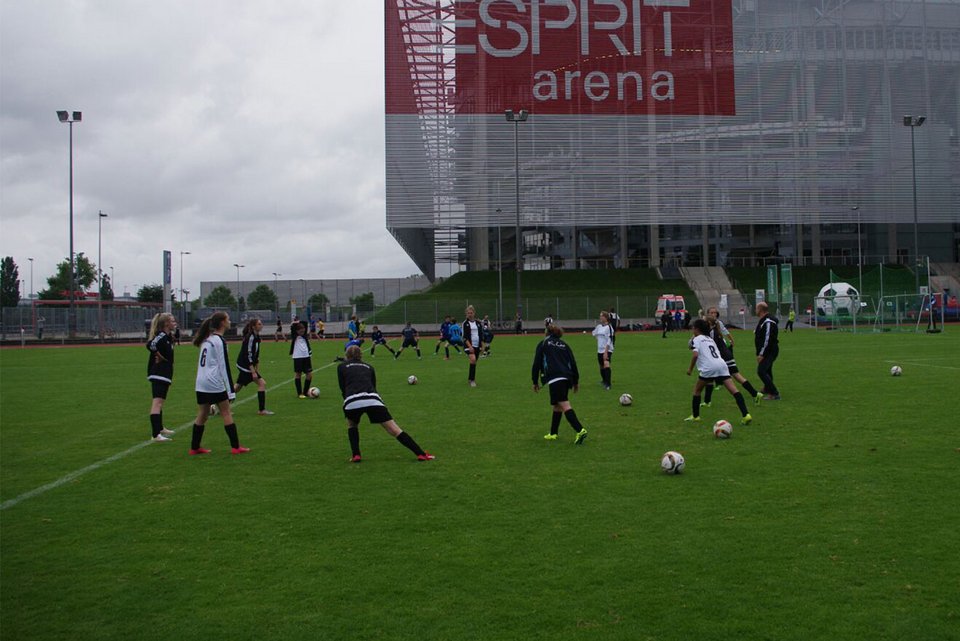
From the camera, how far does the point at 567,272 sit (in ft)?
241

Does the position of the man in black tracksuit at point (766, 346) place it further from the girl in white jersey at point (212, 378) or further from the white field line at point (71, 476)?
the white field line at point (71, 476)

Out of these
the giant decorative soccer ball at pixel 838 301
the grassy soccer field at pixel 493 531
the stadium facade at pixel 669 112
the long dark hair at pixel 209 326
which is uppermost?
the stadium facade at pixel 669 112

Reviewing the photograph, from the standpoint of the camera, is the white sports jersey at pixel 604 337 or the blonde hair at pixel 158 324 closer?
the blonde hair at pixel 158 324

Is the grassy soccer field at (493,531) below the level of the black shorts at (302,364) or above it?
below

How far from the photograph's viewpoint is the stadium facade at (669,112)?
61062 mm

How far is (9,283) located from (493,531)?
377ft

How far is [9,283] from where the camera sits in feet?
340

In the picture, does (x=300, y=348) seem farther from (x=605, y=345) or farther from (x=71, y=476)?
(x=71, y=476)

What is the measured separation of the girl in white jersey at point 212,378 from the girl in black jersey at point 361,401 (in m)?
1.64

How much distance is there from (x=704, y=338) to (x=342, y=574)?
25.8ft

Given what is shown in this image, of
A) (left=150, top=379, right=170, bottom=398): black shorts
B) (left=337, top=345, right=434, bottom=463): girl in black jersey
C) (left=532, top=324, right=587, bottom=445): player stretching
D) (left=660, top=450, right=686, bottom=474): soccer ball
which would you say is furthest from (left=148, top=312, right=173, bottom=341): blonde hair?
(left=660, top=450, right=686, bottom=474): soccer ball

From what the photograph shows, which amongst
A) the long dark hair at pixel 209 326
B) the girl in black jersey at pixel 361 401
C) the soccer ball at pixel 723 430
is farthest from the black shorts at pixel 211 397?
the soccer ball at pixel 723 430

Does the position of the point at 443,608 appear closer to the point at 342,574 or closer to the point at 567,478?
the point at 342,574

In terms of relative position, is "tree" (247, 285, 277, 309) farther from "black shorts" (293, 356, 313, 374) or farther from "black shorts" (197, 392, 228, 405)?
"black shorts" (197, 392, 228, 405)
